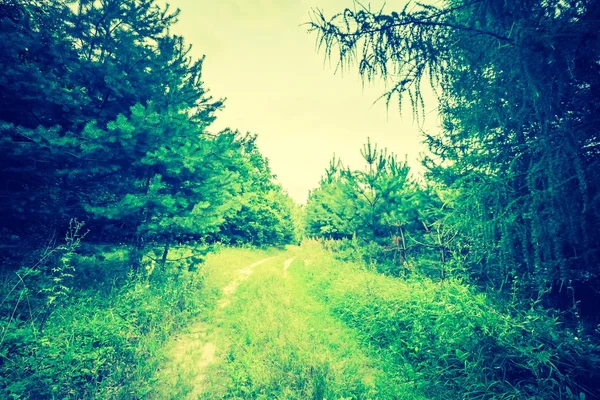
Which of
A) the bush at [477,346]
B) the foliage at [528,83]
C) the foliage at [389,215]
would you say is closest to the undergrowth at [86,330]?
the bush at [477,346]

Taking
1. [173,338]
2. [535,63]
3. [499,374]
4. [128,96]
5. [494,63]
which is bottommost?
[173,338]

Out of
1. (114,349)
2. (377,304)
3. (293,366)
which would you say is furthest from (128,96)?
(377,304)

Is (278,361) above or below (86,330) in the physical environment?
below

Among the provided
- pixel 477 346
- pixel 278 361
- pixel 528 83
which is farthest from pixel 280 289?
pixel 528 83

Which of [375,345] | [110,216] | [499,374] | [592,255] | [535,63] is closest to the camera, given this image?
[535,63]

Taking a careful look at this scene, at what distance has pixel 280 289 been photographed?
353 inches

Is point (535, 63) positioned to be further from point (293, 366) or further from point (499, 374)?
point (293, 366)

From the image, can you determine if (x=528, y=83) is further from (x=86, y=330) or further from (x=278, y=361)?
(x=86, y=330)

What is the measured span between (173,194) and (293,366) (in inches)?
250

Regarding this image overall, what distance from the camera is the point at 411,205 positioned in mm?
10047

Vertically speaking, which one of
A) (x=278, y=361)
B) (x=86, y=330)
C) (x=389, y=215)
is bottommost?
(x=278, y=361)

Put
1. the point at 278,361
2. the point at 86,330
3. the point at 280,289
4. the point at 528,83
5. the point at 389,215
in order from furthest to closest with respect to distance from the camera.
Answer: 1. the point at 389,215
2. the point at 280,289
3. the point at 278,361
4. the point at 86,330
5. the point at 528,83

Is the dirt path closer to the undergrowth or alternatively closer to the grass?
the grass

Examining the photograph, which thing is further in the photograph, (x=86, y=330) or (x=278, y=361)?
(x=278, y=361)
